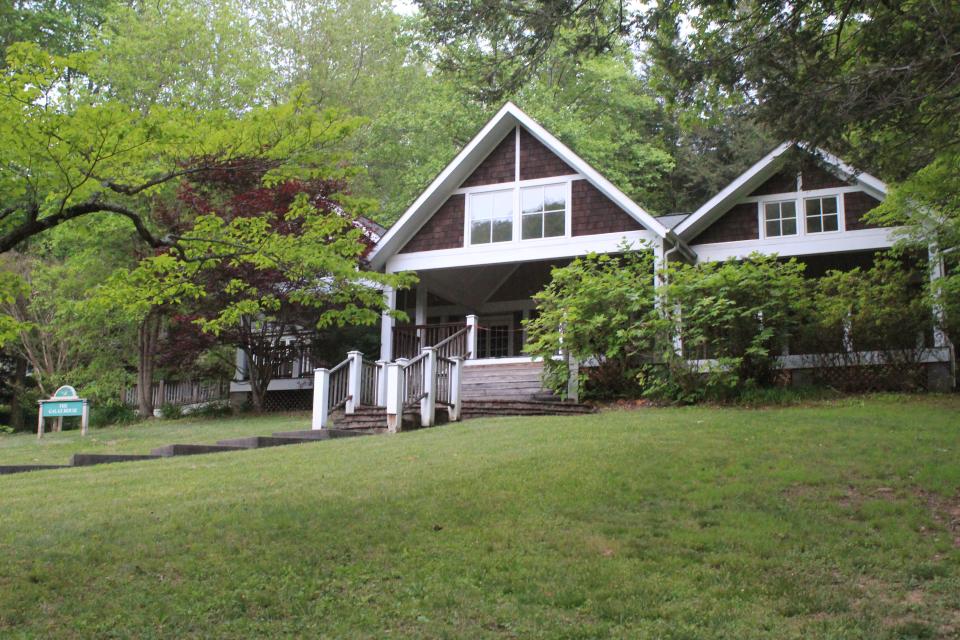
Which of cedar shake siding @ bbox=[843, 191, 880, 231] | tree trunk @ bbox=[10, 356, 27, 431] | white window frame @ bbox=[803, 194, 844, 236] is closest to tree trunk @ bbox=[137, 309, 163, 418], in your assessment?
tree trunk @ bbox=[10, 356, 27, 431]

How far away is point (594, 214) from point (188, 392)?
12.5 m

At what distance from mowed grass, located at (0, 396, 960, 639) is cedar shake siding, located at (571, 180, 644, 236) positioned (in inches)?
343

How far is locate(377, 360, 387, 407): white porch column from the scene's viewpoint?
15570 mm

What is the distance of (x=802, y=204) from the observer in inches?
750

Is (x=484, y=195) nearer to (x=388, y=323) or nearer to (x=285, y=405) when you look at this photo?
(x=388, y=323)

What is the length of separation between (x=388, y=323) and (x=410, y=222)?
2340 millimetres

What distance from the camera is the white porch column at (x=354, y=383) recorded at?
1555 cm

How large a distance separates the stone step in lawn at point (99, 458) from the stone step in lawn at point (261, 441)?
3.77ft

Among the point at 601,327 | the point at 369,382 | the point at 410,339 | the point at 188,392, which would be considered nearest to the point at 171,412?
the point at 188,392

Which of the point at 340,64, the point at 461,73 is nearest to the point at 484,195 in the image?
the point at 461,73

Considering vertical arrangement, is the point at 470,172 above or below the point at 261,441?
above

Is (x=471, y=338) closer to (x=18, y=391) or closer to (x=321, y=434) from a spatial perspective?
(x=321, y=434)

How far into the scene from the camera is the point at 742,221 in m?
19.5

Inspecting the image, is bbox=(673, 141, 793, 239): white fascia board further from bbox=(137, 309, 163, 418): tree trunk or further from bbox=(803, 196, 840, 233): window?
bbox=(137, 309, 163, 418): tree trunk
